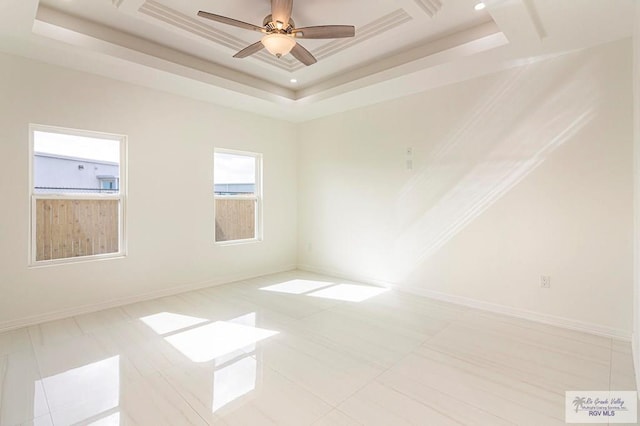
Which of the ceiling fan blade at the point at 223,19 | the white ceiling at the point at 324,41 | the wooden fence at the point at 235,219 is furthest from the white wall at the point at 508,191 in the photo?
the ceiling fan blade at the point at 223,19

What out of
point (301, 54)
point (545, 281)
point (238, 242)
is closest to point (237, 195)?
point (238, 242)

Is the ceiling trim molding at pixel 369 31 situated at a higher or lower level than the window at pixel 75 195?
higher

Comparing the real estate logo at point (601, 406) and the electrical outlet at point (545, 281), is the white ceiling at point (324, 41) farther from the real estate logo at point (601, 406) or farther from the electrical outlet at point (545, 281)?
the real estate logo at point (601, 406)

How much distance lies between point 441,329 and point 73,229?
4142mm

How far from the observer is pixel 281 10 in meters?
2.44

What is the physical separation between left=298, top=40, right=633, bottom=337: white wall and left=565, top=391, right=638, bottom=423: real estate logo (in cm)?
116

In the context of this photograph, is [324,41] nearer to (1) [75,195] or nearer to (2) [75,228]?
(1) [75,195]

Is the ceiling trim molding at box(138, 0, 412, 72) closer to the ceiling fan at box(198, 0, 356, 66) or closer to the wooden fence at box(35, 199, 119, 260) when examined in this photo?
the ceiling fan at box(198, 0, 356, 66)

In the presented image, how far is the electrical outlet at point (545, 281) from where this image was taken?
3.27 meters

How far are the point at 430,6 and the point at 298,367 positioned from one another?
3.14 metres

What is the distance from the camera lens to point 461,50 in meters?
3.16

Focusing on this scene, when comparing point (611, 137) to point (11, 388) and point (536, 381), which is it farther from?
point (11, 388)

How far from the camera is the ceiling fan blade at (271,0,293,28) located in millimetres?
2401

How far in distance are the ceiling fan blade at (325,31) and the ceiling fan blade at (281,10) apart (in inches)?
4.5
